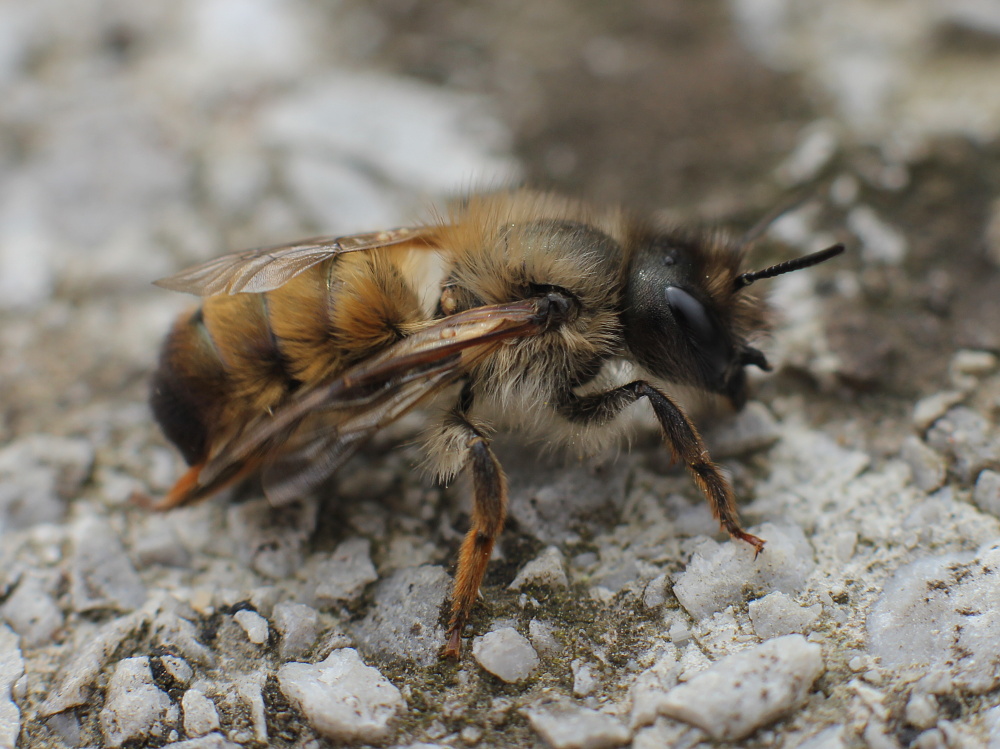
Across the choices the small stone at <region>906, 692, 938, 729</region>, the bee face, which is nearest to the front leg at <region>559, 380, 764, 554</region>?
the bee face

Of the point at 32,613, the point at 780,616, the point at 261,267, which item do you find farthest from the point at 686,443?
the point at 32,613

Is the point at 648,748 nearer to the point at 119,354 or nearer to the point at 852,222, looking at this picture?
the point at 852,222

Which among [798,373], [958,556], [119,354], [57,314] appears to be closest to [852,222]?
[798,373]

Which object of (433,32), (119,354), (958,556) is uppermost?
(433,32)

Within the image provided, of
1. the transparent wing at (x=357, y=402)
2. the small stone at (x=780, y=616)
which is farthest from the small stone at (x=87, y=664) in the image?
the small stone at (x=780, y=616)

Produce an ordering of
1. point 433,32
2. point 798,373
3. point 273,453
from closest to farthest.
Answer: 1. point 273,453
2. point 798,373
3. point 433,32

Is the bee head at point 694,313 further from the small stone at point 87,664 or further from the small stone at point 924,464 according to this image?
the small stone at point 87,664
